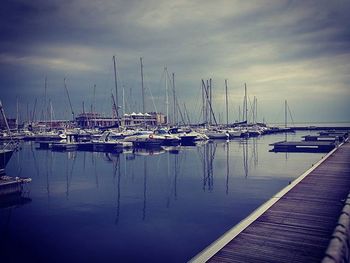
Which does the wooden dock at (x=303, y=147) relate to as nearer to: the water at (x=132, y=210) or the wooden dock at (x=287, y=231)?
the water at (x=132, y=210)

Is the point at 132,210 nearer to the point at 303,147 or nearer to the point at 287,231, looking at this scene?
the point at 287,231

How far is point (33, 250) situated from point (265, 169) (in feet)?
82.1

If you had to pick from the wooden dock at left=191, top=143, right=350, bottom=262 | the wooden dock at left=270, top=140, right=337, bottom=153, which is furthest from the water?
the wooden dock at left=270, top=140, right=337, bottom=153

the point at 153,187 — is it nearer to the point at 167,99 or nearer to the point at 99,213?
the point at 99,213

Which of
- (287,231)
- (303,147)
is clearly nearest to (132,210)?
(287,231)

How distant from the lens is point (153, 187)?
24.3 metres

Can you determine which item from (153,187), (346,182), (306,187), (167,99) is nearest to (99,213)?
(153,187)

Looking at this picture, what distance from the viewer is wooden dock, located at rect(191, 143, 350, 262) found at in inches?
321

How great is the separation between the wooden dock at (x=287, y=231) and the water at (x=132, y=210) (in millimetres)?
2691

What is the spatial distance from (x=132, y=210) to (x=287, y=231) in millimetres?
10260

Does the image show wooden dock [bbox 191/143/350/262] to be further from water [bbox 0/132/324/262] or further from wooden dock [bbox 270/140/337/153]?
wooden dock [bbox 270/140/337/153]

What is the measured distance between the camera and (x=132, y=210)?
17.7 metres

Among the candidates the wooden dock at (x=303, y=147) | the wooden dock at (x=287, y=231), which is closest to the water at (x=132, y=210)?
the wooden dock at (x=287, y=231)

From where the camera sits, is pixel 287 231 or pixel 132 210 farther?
pixel 132 210
